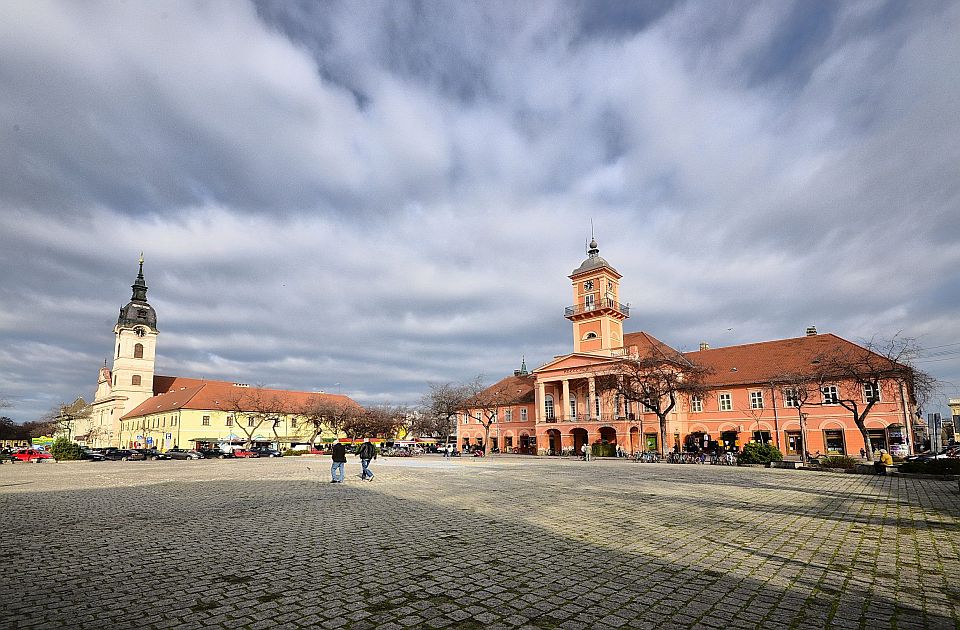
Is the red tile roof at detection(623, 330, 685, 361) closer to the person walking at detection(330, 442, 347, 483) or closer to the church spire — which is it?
the person walking at detection(330, 442, 347, 483)

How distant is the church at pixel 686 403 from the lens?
4516cm

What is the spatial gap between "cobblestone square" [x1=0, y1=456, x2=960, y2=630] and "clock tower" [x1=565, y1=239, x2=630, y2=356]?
45.1 meters

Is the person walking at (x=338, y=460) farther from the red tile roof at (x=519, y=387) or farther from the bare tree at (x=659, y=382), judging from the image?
the red tile roof at (x=519, y=387)

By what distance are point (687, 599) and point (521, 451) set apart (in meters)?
61.7

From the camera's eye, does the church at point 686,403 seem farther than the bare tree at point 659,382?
Yes

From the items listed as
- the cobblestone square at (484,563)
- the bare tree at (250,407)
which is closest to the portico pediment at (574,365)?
the bare tree at (250,407)

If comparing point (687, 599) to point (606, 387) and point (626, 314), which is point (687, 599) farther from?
point (626, 314)

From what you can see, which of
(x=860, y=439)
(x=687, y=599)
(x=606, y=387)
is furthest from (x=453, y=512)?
(x=860, y=439)

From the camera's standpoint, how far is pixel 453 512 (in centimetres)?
1240

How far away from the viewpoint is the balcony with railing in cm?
5981

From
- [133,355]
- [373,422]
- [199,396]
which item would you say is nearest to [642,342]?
[373,422]

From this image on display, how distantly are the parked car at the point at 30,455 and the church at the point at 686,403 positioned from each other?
140 feet

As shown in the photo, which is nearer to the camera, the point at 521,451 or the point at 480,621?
the point at 480,621

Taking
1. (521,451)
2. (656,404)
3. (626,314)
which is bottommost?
(521,451)
